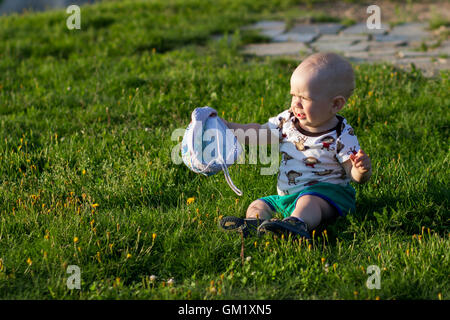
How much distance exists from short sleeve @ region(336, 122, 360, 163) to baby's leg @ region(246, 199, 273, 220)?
536mm

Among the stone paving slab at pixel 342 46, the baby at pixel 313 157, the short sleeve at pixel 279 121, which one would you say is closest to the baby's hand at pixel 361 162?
the baby at pixel 313 157

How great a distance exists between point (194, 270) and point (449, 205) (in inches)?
65.3

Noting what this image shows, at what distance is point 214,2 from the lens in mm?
9469

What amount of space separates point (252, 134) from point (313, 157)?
410 mm

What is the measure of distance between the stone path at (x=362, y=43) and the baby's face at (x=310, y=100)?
2.91 meters

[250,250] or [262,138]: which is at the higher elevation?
[262,138]

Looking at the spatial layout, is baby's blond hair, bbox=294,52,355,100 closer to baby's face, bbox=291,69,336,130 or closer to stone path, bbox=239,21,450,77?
baby's face, bbox=291,69,336,130

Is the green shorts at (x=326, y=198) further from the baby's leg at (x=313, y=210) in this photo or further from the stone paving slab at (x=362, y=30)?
the stone paving slab at (x=362, y=30)

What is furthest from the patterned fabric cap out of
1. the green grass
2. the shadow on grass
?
the shadow on grass

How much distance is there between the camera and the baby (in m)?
3.19

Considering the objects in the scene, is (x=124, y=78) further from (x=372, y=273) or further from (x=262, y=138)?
(x=372, y=273)

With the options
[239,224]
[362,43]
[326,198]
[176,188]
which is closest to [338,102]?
[326,198]

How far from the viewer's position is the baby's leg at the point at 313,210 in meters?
3.29

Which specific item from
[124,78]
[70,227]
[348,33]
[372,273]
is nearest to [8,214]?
[70,227]
